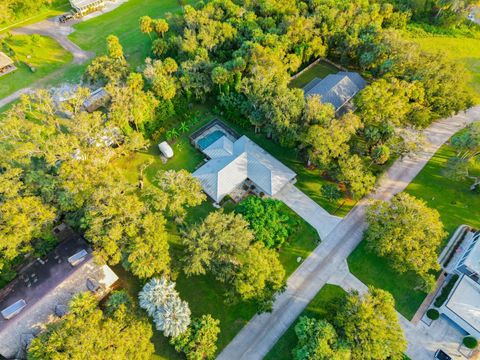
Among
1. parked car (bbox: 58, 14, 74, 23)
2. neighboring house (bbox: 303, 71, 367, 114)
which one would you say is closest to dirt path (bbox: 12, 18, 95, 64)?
parked car (bbox: 58, 14, 74, 23)

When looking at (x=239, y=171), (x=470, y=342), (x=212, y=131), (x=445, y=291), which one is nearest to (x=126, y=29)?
(x=212, y=131)

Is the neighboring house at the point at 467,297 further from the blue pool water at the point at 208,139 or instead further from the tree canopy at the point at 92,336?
the blue pool water at the point at 208,139

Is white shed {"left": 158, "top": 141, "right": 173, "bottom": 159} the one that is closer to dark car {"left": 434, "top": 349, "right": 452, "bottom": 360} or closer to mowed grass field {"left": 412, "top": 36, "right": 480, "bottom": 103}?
dark car {"left": 434, "top": 349, "right": 452, "bottom": 360}

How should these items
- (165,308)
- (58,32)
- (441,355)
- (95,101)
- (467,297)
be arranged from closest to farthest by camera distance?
(165,308) < (441,355) < (467,297) < (95,101) < (58,32)

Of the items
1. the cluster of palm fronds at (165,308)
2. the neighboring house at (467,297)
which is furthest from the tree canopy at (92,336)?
the neighboring house at (467,297)

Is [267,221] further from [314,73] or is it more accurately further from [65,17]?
[65,17]

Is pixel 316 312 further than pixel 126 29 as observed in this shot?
No
